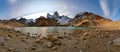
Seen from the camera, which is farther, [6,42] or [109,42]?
[109,42]

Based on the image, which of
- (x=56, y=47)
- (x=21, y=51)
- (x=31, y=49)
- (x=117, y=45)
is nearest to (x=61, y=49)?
(x=56, y=47)

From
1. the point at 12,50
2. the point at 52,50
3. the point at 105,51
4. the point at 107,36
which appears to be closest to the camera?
the point at 12,50

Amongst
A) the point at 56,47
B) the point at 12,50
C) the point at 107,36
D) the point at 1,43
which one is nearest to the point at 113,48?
the point at 107,36

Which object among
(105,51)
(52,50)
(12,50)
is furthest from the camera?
(52,50)

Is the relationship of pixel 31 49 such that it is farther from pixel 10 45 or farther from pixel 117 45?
pixel 117 45

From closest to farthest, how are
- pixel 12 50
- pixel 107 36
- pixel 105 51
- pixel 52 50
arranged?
pixel 12 50 < pixel 105 51 < pixel 52 50 < pixel 107 36

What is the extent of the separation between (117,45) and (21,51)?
236 inches

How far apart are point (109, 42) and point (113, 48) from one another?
105cm

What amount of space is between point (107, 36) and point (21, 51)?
6789mm

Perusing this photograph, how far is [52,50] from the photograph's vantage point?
12.6 meters

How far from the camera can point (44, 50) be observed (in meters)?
12.5

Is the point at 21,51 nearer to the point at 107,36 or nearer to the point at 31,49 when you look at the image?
the point at 31,49

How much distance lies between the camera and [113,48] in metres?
12.1

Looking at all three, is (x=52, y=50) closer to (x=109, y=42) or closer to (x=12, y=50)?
(x=12, y=50)
